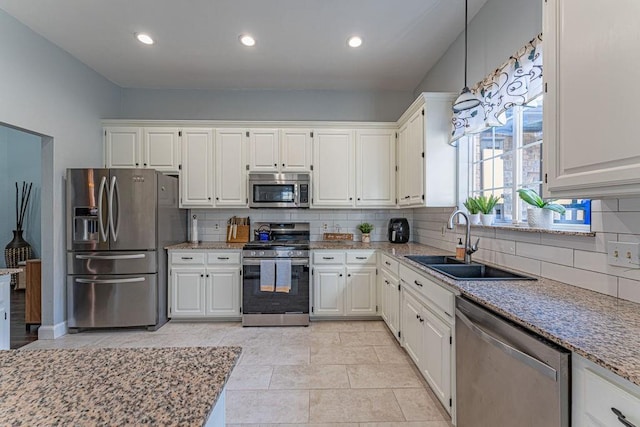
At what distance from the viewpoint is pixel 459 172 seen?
2.96 metres

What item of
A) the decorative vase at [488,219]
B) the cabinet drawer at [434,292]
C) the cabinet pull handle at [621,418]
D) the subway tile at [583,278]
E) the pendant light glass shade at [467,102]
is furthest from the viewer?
the decorative vase at [488,219]

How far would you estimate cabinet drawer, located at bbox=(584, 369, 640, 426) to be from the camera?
0.80m

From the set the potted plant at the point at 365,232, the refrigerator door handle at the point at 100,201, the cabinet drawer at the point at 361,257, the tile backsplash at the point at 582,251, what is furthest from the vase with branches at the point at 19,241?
the tile backsplash at the point at 582,251

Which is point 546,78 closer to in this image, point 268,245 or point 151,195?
point 268,245

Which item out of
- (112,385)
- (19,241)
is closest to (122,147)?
(19,241)

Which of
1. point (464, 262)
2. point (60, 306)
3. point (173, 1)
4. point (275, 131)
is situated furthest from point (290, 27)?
point (60, 306)

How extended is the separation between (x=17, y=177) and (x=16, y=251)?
1307mm

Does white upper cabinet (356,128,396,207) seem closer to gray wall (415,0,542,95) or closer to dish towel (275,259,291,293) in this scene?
gray wall (415,0,542,95)

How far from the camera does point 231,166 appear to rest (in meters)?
3.83

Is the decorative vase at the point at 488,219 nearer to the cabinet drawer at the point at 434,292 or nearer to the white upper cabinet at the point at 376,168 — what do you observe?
the cabinet drawer at the point at 434,292

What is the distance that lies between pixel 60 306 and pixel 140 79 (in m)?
2.75

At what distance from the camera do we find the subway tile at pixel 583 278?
1.45 metres

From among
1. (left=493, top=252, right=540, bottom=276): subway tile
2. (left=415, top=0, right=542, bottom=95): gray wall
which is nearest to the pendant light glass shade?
(left=415, top=0, right=542, bottom=95): gray wall

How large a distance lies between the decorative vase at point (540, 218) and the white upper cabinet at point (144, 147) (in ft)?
11.9
